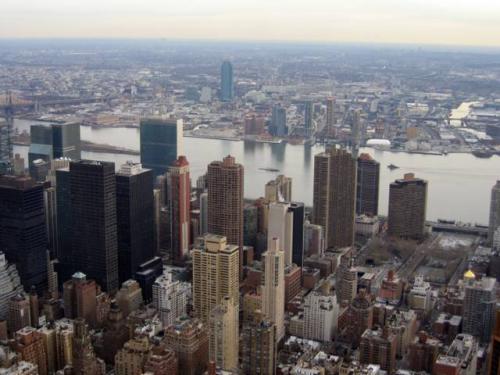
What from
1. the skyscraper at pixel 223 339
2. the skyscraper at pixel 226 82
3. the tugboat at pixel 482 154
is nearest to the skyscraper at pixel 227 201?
the skyscraper at pixel 223 339

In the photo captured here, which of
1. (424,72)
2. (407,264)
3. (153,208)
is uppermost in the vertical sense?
(424,72)

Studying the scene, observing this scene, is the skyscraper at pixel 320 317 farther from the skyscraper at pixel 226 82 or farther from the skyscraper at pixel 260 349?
the skyscraper at pixel 226 82

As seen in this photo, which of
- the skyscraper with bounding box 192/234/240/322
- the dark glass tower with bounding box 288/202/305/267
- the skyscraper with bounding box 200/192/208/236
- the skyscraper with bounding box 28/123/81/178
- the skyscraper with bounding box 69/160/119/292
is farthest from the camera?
the skyscraper with bounding box 28/123/81/178

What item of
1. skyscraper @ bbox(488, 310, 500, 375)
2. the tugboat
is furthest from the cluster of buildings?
the tugboat

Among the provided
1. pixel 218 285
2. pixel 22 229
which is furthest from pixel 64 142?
pixel 218 285

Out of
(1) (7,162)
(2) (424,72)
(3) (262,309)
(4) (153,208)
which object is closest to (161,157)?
(1) (7,162)

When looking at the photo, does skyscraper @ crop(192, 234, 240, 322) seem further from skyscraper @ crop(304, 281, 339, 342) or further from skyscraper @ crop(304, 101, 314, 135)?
skyscraper @ crop(304, 101, 314, 135)

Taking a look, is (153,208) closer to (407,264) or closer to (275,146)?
(407,264)
